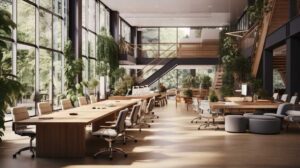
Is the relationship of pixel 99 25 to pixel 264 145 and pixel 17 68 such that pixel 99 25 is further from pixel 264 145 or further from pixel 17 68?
pixel 264 145

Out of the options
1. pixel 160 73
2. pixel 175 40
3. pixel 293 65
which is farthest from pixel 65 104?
pixel 175 40

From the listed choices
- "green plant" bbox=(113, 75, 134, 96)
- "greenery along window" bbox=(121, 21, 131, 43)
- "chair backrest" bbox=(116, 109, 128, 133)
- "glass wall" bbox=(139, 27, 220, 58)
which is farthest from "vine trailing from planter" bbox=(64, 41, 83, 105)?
"greenery along window" bbox=(121, 21, 131, 43)

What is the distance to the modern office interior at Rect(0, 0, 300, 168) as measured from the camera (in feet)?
20.6

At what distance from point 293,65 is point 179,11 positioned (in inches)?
403

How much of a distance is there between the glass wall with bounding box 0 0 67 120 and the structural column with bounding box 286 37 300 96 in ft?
24.7

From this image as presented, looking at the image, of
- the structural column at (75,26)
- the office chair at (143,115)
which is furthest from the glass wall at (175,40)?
the office chair at (143,115)

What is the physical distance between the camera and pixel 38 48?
40.9 feet

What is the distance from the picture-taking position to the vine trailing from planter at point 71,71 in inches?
538

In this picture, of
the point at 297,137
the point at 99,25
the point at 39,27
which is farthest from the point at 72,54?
the point at 297,137

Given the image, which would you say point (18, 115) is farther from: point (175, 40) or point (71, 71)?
point (175, 40)

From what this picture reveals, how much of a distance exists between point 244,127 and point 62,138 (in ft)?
16.0

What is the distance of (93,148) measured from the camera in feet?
23.8

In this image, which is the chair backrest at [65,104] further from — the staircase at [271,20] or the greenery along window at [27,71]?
the staircase at [271,20]

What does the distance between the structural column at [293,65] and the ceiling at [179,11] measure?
7.13 metres
